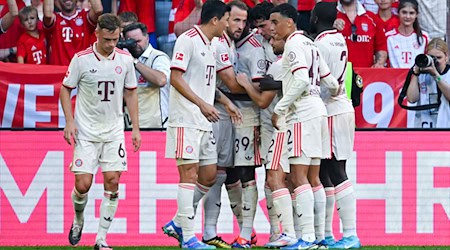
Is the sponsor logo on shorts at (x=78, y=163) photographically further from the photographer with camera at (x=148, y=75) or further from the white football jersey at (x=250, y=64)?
the photographer with camera at (x=148, y=75)

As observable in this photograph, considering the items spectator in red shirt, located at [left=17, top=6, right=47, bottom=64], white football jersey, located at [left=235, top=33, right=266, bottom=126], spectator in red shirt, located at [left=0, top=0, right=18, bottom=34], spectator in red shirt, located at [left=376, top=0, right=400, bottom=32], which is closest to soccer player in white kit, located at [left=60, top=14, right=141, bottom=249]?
white football jersey, located at [left=235, top=33, right=266, bottom=126]

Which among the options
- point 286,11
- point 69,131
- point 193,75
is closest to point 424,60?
point 286,11

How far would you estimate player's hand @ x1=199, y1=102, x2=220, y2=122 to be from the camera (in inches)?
438

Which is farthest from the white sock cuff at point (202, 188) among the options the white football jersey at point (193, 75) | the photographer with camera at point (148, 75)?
the photographer with camera at point (148, 75)

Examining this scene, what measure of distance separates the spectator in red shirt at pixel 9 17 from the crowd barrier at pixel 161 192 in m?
2.08

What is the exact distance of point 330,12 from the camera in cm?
1173

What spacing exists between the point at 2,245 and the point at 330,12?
4.44m

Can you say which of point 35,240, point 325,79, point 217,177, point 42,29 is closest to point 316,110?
point 325,79

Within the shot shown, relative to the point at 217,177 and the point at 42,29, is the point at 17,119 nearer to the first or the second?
the point at 42,29

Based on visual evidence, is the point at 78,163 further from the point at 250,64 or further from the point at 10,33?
the point at 10,33

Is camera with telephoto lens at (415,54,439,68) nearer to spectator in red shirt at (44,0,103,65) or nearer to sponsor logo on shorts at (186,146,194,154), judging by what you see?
sponsor logo on shorts at (186,146,194,154)

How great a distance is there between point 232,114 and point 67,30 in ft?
14.2

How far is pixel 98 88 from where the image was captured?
1141 centimetres

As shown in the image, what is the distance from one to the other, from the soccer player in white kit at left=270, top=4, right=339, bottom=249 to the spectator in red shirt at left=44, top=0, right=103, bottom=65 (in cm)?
422
